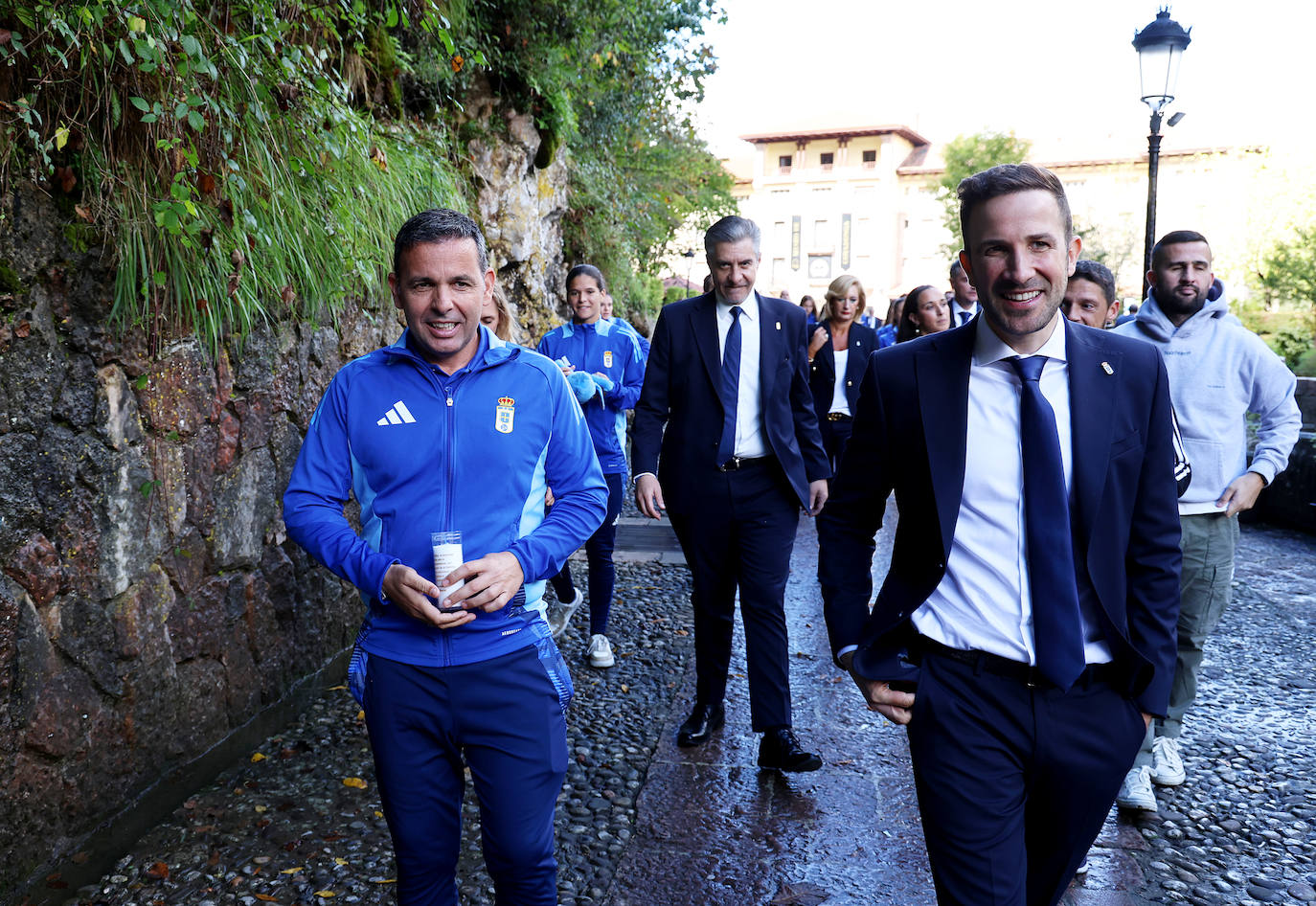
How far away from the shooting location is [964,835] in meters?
2.14

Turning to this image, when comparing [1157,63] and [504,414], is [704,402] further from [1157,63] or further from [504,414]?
[1157,63]

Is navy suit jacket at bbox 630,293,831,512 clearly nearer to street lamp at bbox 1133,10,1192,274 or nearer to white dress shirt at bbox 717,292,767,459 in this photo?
white dress shirt at bbox 717,292,767,459

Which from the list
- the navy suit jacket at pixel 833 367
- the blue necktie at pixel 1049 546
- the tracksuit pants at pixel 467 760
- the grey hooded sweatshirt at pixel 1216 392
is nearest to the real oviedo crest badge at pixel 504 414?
the tracksuit pants at pixel 467 760

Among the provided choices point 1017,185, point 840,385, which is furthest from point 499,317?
point 1017,185

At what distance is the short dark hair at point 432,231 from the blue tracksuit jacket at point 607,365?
3.73m

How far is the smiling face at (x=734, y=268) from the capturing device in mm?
4410

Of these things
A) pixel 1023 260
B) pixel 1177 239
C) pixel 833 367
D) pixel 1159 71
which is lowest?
pixel 833 367

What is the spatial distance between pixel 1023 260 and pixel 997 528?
0.53 metres

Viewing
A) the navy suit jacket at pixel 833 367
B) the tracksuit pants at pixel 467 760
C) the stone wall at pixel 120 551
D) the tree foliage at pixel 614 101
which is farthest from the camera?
the tree foliage at pixel 614 101

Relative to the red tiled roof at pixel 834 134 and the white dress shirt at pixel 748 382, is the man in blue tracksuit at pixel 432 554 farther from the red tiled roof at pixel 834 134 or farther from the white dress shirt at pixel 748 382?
the red tiled roof at pixel 834 134

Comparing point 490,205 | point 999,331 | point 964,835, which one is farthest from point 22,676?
point 490,205

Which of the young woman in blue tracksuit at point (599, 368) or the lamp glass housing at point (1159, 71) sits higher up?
the lamp glass housing at point (1159, 71)

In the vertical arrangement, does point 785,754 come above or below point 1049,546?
below

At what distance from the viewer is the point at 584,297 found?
6559mm
